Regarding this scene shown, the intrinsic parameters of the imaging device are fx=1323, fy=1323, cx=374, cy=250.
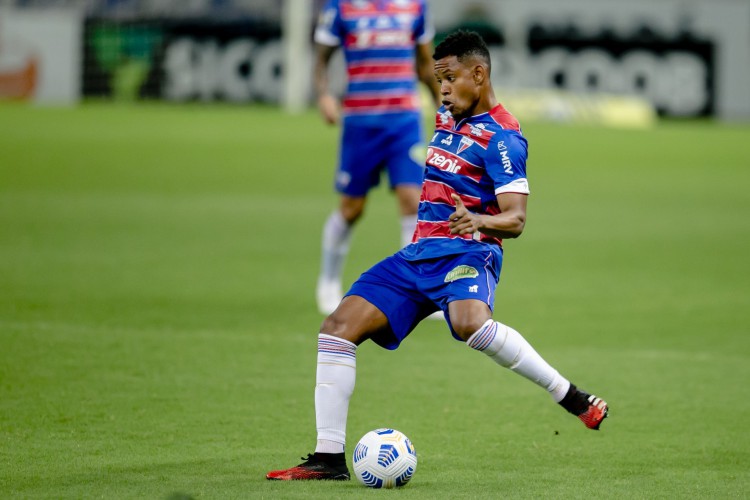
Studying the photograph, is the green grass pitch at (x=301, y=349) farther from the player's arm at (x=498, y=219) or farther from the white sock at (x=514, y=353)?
the player's arm at (x=498, y=219)

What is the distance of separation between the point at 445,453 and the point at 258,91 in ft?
88.9

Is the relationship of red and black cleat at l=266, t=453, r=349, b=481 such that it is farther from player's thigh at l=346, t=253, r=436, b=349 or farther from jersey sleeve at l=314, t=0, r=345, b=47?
jersey sleeve at l=314, t=0, r=345, b=47

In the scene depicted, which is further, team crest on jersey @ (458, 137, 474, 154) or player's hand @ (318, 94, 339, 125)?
player's hand @ (318, 94, 339, 125)

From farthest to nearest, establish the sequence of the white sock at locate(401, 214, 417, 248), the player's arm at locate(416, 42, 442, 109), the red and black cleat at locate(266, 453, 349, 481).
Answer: the player's arm at locate(416, 42, 442, 109), the white sock at locate(401, 214, 417, 248), the red and black cleat at locate(266, 453, 349, 481)

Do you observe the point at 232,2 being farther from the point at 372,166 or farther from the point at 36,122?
the point at 372,166

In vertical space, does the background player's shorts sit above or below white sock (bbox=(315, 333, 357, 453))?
above

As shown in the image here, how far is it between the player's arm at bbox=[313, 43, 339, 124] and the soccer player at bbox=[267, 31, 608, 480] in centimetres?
429

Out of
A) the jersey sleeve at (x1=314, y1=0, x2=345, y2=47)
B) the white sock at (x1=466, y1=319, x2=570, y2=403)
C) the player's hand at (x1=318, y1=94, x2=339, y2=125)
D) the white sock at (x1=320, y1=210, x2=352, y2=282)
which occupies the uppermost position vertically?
the jersey sleeve at (x1=314, y1=0, x2=345, y2=47)

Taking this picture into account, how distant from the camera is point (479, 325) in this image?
552 cm

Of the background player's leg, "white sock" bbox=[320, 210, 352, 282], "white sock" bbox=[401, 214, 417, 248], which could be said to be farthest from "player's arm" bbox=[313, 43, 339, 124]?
"white sock" bbox=[401, 214, 417, 248]

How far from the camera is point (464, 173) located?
18.8 feet

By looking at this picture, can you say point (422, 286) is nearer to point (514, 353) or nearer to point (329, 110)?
point (514, 353)

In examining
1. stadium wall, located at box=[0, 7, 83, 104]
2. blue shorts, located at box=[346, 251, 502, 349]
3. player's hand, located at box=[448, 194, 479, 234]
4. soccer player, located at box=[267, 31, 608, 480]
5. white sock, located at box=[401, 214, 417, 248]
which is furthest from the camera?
stadium wall, located at box=[0, 7, 83, 104]

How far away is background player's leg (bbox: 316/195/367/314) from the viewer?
32.9 feet
